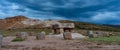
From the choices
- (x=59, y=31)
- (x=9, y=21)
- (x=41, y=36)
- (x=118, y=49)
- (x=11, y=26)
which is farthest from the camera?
(x=9, y=21)

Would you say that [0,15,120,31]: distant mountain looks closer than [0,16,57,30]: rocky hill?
Yes

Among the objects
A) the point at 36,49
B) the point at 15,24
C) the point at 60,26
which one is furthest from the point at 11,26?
the point at 36,49

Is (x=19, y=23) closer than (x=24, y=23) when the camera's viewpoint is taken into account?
No

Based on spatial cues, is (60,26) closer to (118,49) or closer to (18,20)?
(118,49)

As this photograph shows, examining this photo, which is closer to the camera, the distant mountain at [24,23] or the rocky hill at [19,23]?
the distant mountain at [24,23]

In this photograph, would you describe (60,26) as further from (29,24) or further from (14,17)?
(14,17)

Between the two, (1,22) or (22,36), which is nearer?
(22,36)

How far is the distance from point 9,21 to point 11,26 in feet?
33.0

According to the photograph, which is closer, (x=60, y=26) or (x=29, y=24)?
(x=60, y=26)

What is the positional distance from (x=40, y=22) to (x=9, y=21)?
57.3 ft

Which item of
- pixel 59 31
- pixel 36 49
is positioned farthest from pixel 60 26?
pixel 36 49

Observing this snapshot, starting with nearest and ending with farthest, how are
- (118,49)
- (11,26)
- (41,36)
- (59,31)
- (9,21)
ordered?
(118,49) < (41,36) < (59,31) < (11,26) < (9,21)

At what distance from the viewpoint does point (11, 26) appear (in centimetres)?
13788

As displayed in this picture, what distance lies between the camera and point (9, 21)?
5802 inches
